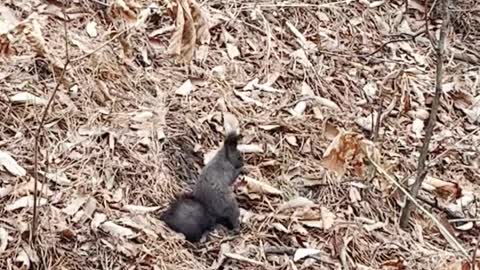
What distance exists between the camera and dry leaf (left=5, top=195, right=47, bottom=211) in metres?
3.53

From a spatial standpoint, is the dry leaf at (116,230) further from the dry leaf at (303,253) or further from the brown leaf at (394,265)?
the brown leaf at (394,265)

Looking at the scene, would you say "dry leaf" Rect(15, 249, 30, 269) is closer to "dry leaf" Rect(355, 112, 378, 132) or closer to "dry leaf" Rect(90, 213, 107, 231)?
"dry leaf" Rect(90, 213, 107, 231)

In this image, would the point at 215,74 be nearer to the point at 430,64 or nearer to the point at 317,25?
the point at 317,25

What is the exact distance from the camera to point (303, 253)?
3654 millimetres

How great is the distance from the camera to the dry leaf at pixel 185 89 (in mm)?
4312

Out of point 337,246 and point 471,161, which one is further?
point 471,161

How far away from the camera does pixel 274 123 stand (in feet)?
14.1

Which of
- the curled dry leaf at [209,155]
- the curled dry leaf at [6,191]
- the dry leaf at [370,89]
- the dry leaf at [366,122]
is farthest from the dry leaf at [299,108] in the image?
the curled dry leaf at [6,191]

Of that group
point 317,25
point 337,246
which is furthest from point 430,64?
point 337,246

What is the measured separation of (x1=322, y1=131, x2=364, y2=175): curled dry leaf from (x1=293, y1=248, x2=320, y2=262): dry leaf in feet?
3.26

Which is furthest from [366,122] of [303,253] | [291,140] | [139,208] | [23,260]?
[23,260]

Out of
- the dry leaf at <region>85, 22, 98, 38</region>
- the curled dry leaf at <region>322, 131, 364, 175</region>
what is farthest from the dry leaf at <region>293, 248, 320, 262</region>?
the dry leaf at <region>85, 22, 98, 38</region>

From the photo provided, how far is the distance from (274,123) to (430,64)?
4.14ft

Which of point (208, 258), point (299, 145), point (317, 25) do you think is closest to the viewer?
point (208, 258)
